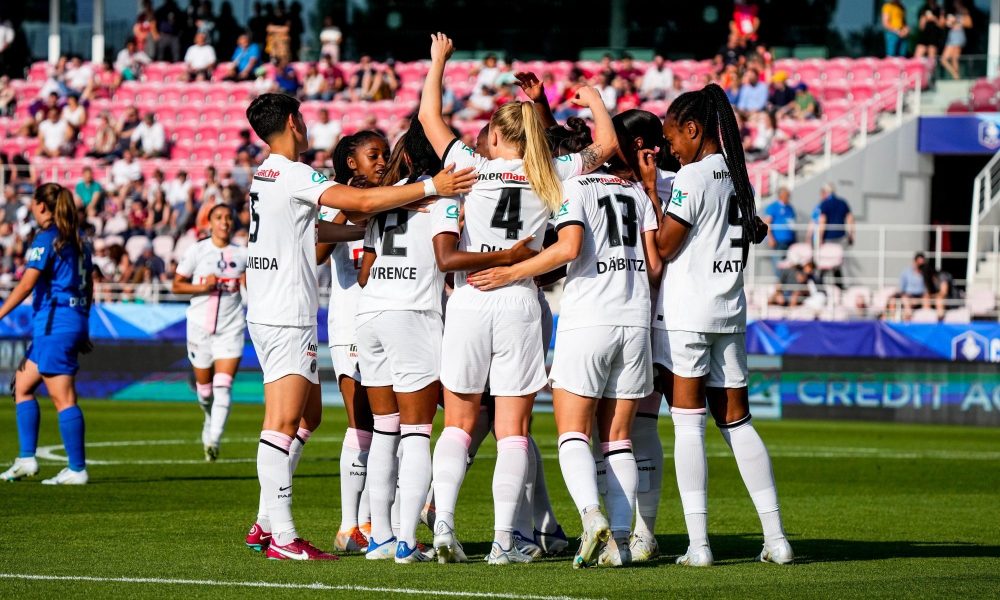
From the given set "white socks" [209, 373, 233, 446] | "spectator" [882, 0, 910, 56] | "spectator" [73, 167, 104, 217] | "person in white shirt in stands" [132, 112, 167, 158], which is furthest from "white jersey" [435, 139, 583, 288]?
"person in white shirt in stands" [132, 112, 167, 158]

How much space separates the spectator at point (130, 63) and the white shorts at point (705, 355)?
93.4ft

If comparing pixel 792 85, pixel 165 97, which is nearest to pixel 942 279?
pixel 792 85

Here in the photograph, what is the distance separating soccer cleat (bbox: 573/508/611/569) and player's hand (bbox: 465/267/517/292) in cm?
119

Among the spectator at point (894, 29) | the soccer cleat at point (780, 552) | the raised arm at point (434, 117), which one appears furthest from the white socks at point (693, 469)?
the spectator at point (894, 29)

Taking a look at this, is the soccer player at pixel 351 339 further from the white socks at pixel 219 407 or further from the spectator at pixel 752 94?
the spectator at pixel 752 94

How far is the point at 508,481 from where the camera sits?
7.35 m

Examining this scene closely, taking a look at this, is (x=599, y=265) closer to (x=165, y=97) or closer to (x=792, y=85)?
(x=792, y=85)

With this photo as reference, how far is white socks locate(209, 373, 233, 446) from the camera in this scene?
45.6 feet

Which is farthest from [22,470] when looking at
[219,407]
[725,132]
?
[725,132]

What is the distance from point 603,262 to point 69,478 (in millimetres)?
5876

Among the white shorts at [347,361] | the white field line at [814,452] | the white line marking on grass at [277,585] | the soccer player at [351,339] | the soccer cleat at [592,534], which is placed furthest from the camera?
the white field line at [814,452]

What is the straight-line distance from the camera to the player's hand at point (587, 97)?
7.82 m

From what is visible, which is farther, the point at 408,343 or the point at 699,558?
the point at 408,343

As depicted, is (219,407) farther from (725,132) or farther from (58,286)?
(725,132)
